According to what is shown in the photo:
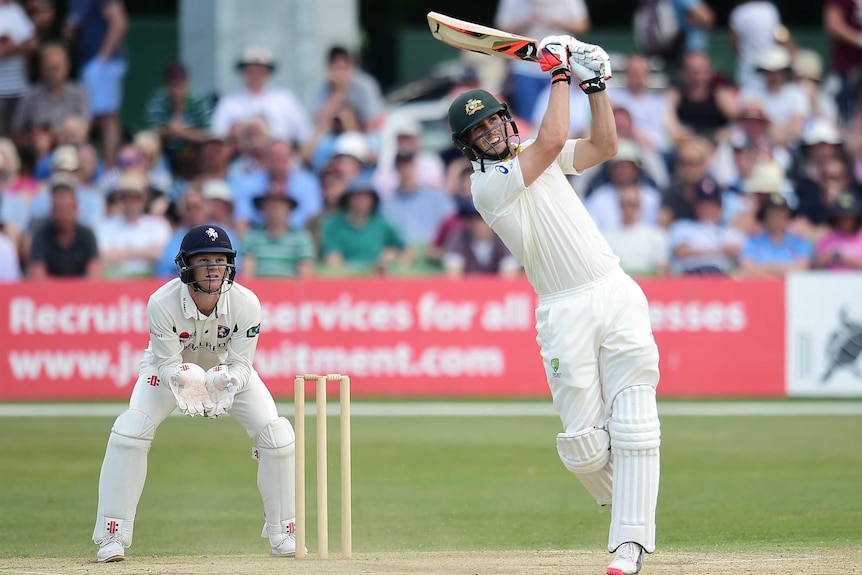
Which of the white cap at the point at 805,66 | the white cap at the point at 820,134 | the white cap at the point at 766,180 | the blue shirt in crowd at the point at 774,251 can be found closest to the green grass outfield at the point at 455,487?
the blue shirt in crowd at the point at 774,251

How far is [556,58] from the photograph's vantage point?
662 cm

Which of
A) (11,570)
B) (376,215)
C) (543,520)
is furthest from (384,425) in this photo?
(11,570)

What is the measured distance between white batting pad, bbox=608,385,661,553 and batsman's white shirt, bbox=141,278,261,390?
6.77 feet

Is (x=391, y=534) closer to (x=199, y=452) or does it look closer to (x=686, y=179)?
(x=199, y=452)

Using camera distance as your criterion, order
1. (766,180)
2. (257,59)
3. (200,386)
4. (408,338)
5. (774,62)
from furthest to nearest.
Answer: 1. (774,62)
2. (257,59)
3. (766,180)
4. (408,338)
5. (200,386)

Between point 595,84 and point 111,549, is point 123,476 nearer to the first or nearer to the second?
point 111,549

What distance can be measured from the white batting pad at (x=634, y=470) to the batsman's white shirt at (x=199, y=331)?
206cm

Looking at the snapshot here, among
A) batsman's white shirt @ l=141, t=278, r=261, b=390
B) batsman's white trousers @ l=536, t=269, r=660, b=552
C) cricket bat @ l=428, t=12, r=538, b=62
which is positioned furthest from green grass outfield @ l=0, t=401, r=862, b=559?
cricket bat @ l=428, t=12, r=538, b=62

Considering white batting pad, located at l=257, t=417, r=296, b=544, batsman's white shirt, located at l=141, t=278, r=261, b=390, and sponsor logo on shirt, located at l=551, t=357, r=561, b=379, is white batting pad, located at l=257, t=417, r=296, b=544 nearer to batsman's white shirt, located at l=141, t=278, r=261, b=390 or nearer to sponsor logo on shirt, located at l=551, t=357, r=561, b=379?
batsman's white shirt, located at l=141, t=278, r=261, b=390

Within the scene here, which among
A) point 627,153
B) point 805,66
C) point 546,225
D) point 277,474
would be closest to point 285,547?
point 277,474

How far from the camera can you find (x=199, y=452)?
1154 cm

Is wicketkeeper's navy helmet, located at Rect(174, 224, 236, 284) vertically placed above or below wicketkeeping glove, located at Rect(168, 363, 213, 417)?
above

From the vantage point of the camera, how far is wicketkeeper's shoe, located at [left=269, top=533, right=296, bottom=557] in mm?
7527

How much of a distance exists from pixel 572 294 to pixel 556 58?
3.60 feet
